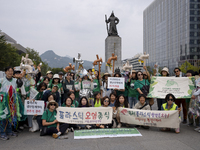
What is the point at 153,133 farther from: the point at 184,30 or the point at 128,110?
the point at 184,30

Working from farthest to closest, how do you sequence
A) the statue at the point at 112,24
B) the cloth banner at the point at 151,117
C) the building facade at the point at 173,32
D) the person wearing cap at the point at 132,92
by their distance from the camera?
the building facade at the point at 173,32 → the statue at the point at 112,24 → the person wearing cap at the point at 132,92 → the cloth banner at the point at 151,117

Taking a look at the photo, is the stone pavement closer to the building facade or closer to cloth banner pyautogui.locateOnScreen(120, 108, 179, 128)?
cloth banner pyautogui.locateOnScreen(120, 108, 179, 128)

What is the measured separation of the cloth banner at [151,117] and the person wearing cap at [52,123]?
1.82 metres

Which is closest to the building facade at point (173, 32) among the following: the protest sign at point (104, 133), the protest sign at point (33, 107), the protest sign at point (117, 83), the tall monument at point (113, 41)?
the tall monument at point (113, 41)

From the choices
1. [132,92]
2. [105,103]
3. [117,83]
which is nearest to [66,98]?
[105,103]

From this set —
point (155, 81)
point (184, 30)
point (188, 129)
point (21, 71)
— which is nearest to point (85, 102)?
point (21, 71)

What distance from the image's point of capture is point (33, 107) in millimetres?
4918

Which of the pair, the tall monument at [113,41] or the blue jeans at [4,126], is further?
the tall monument at [113,41]

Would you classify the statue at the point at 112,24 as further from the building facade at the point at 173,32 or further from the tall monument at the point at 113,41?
the building facade at the point at 173,32

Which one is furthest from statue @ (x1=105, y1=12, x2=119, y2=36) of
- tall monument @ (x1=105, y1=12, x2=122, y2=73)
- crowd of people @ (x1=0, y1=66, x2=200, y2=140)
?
crowd of people @ (x1=0, y1=66, x2=200, y2=140)

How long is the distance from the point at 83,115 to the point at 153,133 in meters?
2.04

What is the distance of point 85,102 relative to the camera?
548 centimetres

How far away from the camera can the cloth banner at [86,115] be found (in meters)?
4.91

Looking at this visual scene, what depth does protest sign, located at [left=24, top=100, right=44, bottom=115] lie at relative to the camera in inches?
193
